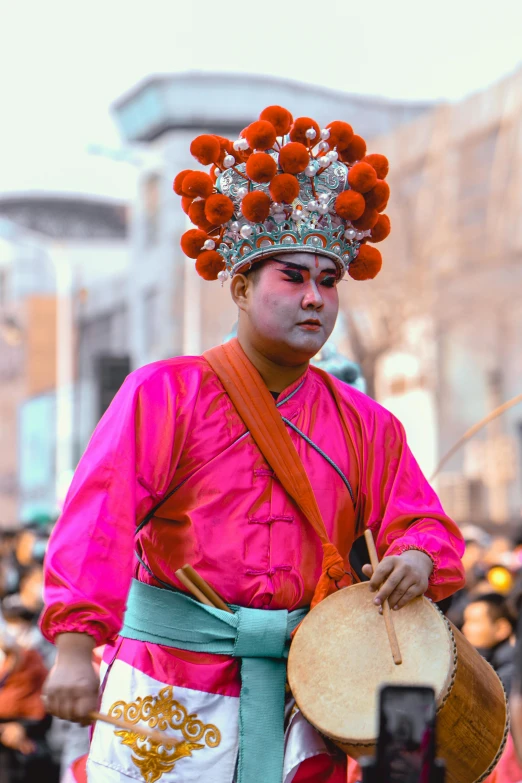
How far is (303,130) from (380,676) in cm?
131

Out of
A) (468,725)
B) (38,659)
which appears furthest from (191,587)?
(38,659)

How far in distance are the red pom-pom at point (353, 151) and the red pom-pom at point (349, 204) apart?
0.43 ft

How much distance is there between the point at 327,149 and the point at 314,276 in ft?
1.09

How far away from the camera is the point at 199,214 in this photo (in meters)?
3.52

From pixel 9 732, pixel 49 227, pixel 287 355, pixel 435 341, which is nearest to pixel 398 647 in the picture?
pixel 287 355

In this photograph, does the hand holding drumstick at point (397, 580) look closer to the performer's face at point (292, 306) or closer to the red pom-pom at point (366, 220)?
the performer's face at point (292, 306)

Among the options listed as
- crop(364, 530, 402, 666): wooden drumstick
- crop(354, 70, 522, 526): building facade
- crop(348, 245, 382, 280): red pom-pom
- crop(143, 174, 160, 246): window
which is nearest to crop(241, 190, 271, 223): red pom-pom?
crop(348, 245, 382, 280): red pom-pom

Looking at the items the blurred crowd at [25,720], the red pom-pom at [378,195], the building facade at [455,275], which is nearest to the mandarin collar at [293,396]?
the red pom-pom at [378,195]

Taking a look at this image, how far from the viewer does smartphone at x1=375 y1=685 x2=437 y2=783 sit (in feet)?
8.04

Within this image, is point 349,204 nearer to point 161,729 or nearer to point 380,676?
point 380,676

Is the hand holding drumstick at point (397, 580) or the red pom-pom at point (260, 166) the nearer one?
the hand holding drumstick at point (397, 580)

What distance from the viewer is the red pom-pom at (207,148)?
3396 millimetres

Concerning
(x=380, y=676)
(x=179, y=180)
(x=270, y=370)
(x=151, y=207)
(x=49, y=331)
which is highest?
(x=151, y=207)

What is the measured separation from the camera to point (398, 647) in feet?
10.0
